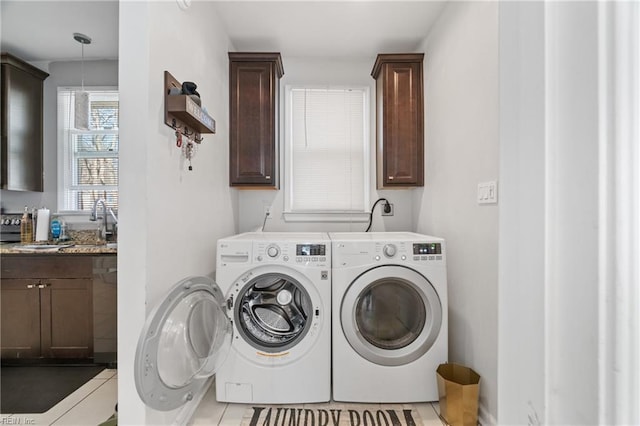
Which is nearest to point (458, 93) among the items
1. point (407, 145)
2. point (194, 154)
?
point (407, 145)

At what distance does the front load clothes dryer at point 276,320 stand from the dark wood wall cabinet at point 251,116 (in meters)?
0.91

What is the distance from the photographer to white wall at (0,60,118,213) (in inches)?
112

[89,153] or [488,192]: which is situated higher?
[89,153]

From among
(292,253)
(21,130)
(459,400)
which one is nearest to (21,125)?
(21,130)

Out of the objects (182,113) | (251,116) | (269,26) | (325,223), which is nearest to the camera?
(182,113)

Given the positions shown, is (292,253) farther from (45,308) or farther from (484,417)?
(45,308)

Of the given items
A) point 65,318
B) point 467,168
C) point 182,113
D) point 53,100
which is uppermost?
point 53,100

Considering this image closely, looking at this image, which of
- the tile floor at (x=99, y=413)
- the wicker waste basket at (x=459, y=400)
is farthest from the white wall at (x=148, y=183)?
the wicker waste basket at (x=459, y=400)

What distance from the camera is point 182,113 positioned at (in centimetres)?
154

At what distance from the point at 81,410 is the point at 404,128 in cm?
299

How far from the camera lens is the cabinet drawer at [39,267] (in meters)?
2.27

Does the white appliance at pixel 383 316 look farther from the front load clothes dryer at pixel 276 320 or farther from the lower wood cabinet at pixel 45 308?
the lower wood cabinet at pixel 45 308

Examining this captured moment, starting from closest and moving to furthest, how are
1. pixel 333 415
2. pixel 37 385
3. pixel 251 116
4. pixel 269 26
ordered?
1. pixel 333 415
2. pixel 37 385
3. pixel 269 26
4. pixel 251 116

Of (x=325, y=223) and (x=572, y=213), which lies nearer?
(x=572, y=213)
